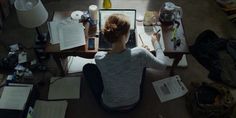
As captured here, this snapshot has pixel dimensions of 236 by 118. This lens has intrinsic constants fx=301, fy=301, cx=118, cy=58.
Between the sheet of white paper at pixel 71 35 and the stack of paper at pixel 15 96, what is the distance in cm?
45

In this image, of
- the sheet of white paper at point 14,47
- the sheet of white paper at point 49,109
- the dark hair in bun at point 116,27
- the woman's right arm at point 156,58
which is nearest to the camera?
the dark hair in bun at point 116,27

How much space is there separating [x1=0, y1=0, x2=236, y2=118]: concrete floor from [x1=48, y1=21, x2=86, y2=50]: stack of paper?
0.47m

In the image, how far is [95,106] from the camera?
7.89 ft

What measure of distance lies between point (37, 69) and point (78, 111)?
1.87ft

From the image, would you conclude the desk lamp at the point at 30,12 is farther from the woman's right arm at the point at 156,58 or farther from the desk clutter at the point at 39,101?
the woman's right arm at the point at 156,58

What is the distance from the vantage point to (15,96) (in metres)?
2.26

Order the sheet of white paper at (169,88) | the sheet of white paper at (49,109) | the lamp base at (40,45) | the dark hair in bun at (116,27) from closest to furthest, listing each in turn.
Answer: the dark hair in bun at (116,27), the sheet of white paper at (49,109), the sheet of white paper at (169,88), the lamp base at (40,45)

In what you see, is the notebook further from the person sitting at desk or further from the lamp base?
the lamp base

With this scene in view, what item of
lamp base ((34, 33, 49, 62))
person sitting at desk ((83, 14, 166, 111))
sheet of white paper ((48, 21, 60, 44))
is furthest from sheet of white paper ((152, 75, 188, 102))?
lamp base ((34, 33, 49, 62))

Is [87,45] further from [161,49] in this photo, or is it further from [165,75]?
[165,75]

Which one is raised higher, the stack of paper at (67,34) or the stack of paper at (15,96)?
the stack of paper at (67,34)

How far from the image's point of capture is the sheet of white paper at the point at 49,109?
7.52ft

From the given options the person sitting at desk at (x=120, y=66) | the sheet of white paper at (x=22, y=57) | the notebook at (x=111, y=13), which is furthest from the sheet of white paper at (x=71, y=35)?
the sheet of white paper at (x=22, y=57)

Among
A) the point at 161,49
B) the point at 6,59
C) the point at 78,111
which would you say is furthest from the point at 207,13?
the point at 6,59
